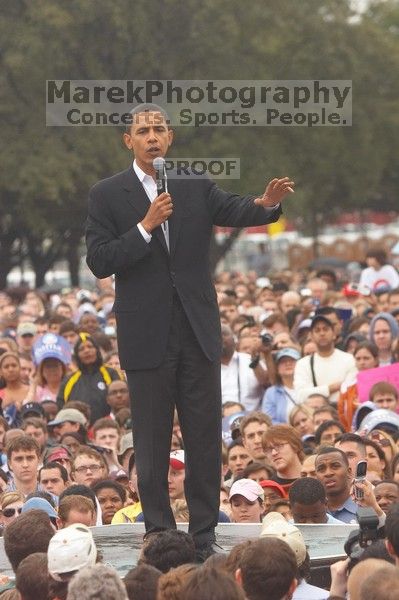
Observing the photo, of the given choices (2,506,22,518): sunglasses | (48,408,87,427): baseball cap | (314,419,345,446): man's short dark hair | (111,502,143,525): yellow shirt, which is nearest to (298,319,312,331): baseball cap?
(48,408,87,427): baseball cap

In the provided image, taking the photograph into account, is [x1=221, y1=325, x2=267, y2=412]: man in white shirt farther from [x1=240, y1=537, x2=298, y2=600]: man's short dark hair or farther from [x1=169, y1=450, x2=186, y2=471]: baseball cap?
[x1=240, y1=537, x2=298, y2=600]: man's short dark hair

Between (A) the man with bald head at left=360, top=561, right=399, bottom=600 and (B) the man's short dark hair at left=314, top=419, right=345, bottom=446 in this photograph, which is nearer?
(A) the man with bald head at left=360, top=561, right=399, bottom=600

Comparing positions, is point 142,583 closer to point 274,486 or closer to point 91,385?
point 274,486

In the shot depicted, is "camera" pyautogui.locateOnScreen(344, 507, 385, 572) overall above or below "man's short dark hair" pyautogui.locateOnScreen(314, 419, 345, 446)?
A: below

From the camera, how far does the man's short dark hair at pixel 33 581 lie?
6.80m

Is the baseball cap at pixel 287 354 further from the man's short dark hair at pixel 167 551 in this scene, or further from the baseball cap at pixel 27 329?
the man's short dark hair at pixel 167 551

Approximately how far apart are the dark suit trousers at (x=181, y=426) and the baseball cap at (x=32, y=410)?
578cm

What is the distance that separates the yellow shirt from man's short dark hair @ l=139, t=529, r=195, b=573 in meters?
2.46

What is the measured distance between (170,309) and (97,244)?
1.50 feet

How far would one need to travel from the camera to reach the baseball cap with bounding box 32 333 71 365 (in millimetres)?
15942

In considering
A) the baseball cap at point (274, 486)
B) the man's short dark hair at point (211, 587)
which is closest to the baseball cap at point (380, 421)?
the baseball cap at point (274, 486)

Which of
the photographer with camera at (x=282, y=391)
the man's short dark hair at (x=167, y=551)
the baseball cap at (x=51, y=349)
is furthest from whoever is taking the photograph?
the baseball cap at (x=51, y=349)

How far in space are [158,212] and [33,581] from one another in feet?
5.99

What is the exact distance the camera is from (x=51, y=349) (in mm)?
16078
